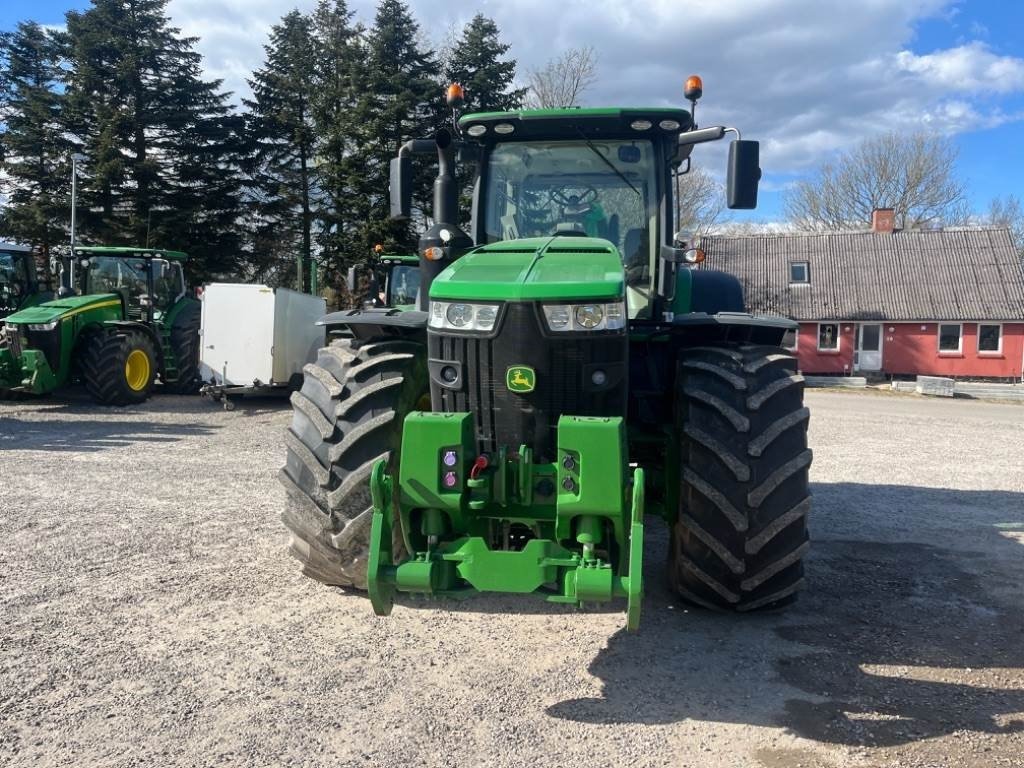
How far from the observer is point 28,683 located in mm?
3566

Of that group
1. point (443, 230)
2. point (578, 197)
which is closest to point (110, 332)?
point (443, 230)

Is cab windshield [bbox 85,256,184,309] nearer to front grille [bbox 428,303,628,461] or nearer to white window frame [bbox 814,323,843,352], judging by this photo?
front grille [bbox 428,303,628,461]

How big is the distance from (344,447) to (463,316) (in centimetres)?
93

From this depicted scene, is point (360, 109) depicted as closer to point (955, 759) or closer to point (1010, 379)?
point (1010, 379)

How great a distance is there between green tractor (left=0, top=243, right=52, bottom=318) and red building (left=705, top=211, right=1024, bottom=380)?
23.5 meters

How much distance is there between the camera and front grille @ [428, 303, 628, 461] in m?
3.59

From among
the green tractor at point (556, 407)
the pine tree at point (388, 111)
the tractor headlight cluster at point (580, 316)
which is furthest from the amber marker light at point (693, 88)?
the pine tree at point (388, 111)

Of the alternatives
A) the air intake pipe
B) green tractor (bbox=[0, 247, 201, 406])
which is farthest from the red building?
the air intake pipe

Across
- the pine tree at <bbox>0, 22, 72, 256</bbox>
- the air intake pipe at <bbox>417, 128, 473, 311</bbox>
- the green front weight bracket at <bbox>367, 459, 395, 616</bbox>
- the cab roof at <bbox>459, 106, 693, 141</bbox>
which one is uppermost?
the pine tree at <bbox>0, 22, 72, 256</bbox>

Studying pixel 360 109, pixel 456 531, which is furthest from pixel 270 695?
pixel 360 109

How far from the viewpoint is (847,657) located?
398 cm

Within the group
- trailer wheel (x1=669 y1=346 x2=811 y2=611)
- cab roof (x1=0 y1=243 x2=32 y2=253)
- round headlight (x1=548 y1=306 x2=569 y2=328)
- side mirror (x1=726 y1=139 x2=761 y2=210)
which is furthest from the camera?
cab roof (x1=0 y1=243 x2=32 y2=253)

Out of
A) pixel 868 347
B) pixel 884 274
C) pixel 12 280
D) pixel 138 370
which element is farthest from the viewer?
pixel 884 274

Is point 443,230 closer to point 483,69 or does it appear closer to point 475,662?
point 475,662
